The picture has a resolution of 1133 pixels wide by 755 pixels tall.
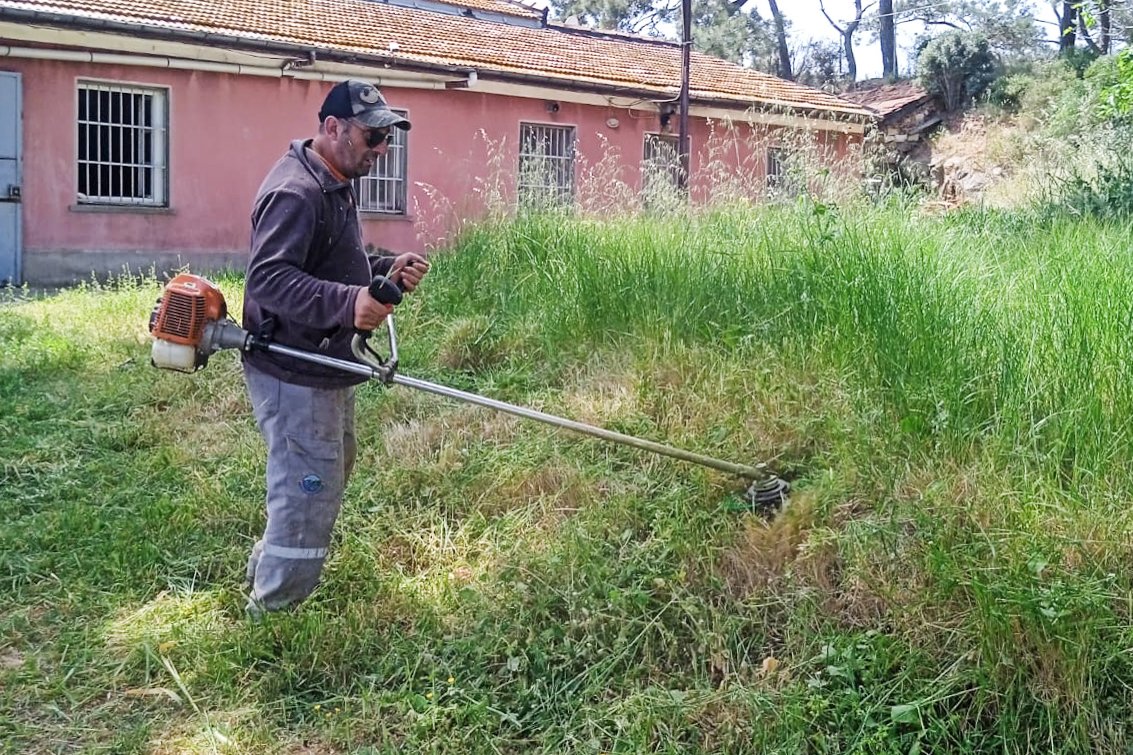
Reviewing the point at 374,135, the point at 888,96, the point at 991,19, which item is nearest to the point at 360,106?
the point at 374,135

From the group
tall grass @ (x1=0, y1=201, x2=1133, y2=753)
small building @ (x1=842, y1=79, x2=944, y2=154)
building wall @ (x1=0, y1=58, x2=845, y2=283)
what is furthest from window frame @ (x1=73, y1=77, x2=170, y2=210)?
small building @ (x1=842, y1=79, x2=944, y2=154)

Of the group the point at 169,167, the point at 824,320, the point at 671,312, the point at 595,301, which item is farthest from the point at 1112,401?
the point at 169,167

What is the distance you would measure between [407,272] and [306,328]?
0.40m

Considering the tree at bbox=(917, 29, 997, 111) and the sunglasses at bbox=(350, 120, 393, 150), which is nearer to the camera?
the sunglasses at bbox=(350, 120, 393, 150)

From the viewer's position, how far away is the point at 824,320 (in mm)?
4766

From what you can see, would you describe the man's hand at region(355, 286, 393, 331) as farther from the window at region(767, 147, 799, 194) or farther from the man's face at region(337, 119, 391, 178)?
the window at region(767, 147, 799, 194)

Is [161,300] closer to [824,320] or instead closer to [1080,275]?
[824,320]

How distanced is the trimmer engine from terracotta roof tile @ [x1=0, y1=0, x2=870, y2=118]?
10.1 metres

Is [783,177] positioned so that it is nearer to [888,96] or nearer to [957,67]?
[957,67]

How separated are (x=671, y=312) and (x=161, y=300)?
2729 millimetres

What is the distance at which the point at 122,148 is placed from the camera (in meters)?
13.1

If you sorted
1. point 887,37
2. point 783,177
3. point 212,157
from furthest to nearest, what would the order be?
point 887,37
point 212,157
point 783,177

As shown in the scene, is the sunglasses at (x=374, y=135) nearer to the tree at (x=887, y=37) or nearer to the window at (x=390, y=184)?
the window at (x=390, y=184)

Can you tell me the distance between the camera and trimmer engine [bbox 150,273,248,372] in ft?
12.0
